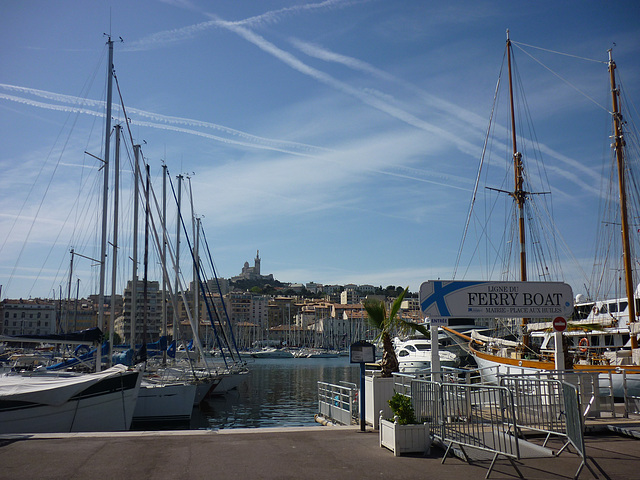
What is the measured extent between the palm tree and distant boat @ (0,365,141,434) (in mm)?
10145

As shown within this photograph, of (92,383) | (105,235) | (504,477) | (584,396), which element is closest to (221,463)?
(504,477)

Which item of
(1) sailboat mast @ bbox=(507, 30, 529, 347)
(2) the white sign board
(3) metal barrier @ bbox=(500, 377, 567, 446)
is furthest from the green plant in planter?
(1) sailboat mast @ bbox=(507, 30, 529, 347)

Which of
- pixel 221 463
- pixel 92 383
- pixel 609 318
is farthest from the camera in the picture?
pixel 609 318

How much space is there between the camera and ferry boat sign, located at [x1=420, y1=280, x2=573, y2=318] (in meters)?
14.2

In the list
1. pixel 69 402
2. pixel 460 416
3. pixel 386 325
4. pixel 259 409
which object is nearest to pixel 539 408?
pixel 460 416

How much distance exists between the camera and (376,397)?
1348 centimetres

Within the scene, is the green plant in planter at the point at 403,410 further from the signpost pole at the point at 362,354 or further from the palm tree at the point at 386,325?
the palm tree at the point at 386,325

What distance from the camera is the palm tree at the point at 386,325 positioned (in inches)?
578

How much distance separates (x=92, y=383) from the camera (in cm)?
1841

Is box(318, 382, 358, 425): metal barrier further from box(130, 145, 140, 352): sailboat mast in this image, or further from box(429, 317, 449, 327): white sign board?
box(130, 145, 140, 352): sailboat mast

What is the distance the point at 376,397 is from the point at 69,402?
35.7ft

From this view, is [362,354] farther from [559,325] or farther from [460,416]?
[559,325]

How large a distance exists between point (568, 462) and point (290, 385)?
44.0 meters

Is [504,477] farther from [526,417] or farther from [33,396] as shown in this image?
[33,396]
